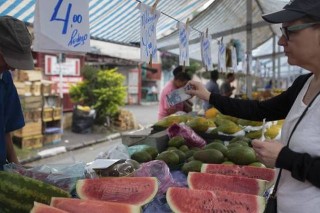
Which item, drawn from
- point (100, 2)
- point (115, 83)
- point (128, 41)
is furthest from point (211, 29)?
point (115, 83)

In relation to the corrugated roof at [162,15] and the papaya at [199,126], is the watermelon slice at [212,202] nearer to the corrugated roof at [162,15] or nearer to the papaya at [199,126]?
the papaya at [199,126]

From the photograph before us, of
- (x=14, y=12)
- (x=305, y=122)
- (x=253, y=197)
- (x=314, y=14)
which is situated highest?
(x=14, y=12)

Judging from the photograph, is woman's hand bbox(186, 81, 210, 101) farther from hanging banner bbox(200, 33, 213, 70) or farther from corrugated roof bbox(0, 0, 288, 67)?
hanging banner bbox(200, 33, 213, 70)

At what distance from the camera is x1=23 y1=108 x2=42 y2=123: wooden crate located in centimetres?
1026

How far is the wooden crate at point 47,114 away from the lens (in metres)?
11.0

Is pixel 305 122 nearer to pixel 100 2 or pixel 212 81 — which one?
pixel 100 2

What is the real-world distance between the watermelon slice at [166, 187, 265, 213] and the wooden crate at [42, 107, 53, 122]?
31.5 ft

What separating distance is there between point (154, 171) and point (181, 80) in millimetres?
4415

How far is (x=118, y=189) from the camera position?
205 centimetres

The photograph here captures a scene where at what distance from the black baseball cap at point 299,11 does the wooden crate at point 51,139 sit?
1042cm

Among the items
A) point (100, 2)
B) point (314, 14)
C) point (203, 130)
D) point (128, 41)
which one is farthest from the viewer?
point (128, 41)

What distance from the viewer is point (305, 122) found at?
64.3 inches

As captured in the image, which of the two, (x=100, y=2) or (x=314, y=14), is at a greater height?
(x=100, y=2)

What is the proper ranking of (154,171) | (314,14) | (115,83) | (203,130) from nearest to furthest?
(314,14), (154,171), (203,130), (115,83)
